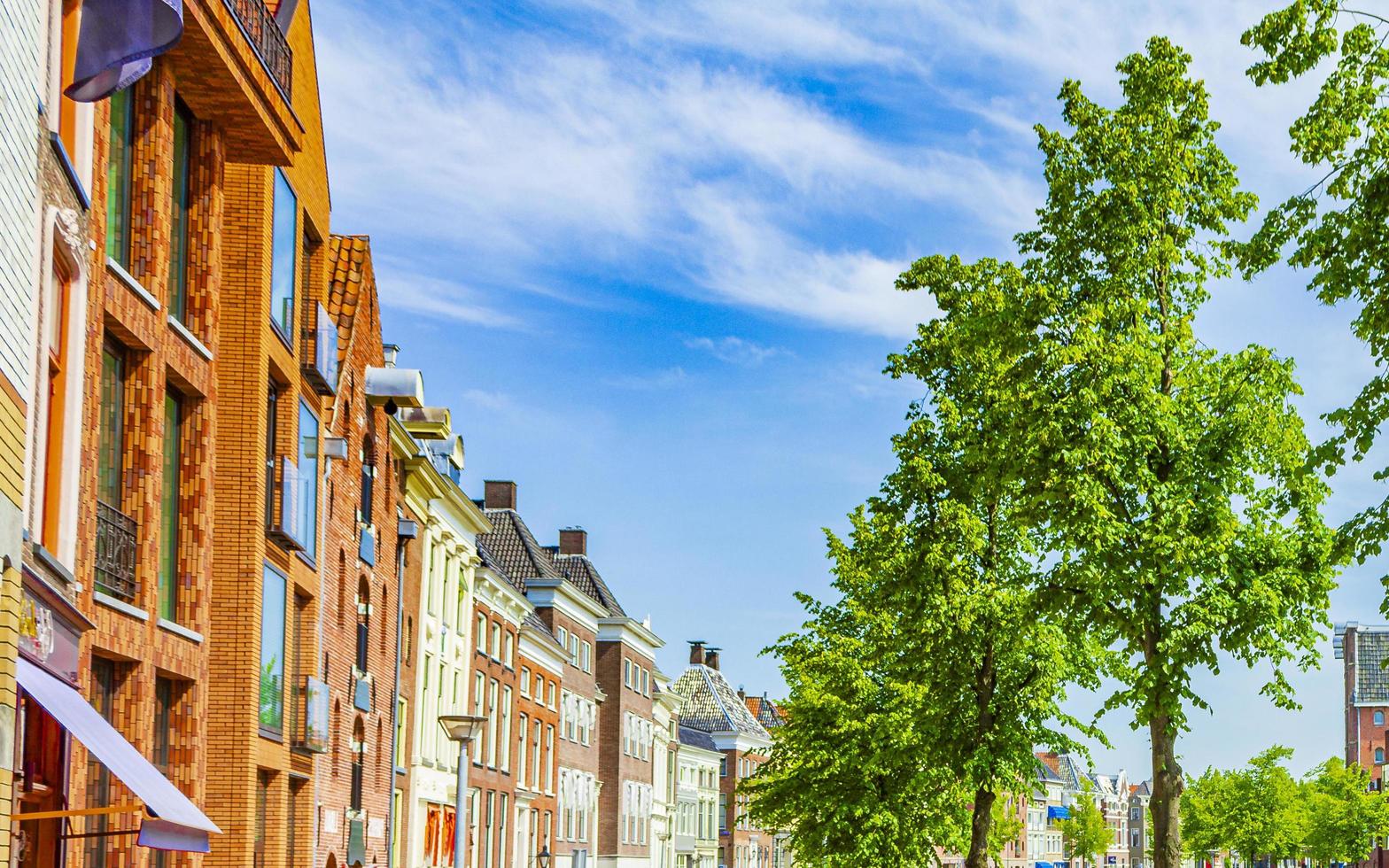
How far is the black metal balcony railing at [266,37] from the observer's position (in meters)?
21.8

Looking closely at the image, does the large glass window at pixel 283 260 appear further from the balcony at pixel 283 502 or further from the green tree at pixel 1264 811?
the green tree at pixel 1264 811

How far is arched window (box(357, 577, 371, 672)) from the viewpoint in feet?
124

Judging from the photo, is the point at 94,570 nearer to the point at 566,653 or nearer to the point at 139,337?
the point at 139,337

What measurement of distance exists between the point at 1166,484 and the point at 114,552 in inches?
544

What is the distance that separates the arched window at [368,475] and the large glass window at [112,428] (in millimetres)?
18001

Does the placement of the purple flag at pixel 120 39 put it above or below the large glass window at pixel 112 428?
above

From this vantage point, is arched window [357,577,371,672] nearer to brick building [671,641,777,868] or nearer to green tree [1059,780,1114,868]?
brick building [671,641,777,868]

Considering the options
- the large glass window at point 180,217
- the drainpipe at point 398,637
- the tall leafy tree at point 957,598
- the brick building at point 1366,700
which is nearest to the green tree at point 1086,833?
the brick building at point 1366,700

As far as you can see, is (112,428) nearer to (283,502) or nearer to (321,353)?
(283,502)

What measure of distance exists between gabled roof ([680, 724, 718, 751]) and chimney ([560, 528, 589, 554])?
22.6 meters

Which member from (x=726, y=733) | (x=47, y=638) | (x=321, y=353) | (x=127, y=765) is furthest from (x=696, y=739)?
(x=127, y=765)

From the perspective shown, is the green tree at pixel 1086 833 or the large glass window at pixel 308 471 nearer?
the large glass window at pixel 308 471

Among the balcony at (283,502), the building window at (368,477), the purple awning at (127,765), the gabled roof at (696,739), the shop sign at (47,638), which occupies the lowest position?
the gabled roof at (696,739)

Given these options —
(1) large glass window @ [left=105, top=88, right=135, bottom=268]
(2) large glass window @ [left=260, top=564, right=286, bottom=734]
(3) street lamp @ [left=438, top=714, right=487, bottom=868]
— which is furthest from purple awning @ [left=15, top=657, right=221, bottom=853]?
(3) street lamp @ [left=438, top=714, right=487, bottom=868]
